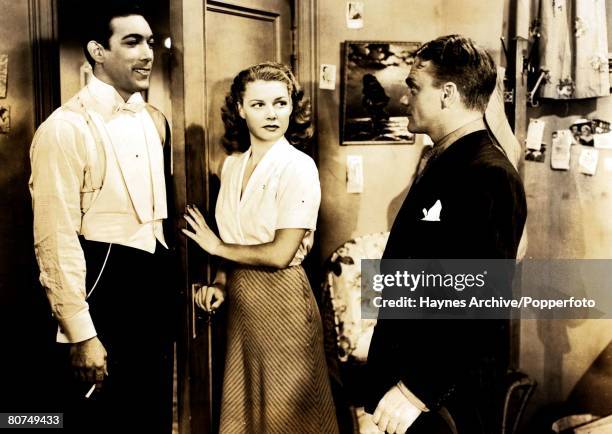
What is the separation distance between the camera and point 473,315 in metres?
1.42

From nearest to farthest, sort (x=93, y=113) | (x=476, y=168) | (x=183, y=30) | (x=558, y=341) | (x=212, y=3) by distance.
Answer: (x=476, y=168) → (x=93, y=113) → (x=183, y=30) → (x=212, y=3) → (x=558, y=341)

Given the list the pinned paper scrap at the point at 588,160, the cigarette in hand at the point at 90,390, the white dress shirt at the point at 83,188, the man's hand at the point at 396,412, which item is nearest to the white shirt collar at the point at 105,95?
the white dress shirt at the point at 83,188

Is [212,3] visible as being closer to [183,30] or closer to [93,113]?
[183,30]

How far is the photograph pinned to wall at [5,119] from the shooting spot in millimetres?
1573

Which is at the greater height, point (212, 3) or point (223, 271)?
point (212, 3)

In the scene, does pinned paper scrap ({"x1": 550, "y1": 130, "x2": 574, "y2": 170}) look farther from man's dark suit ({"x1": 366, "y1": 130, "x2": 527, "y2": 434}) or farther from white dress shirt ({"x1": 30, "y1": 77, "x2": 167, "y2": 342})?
white dress shirt ({"x1": 30, "y1": 77, "x2": 167, "y2": 342})

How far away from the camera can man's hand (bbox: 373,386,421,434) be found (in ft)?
4.63

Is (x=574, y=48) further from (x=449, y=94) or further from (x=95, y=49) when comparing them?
(x=95, y=49)

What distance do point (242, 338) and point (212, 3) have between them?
99cm

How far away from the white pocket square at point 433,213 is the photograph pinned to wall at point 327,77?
83 cm

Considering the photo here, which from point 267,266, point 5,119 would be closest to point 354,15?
point 267,266

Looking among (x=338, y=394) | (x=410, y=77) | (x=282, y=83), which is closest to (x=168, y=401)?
(x=338, y=394)

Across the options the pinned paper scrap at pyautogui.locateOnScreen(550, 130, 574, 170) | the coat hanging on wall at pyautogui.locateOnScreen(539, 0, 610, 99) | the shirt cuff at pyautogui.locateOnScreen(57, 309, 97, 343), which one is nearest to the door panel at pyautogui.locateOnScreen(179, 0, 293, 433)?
the shirt cuff at pyautogui.locateOnScreen(57, 309, 97, 343)

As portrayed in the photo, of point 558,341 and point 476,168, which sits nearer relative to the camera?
point 476,168
